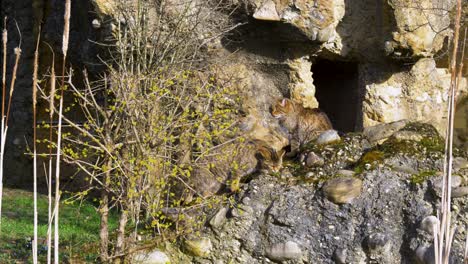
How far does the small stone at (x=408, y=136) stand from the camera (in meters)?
7.98

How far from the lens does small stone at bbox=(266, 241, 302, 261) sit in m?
7.05

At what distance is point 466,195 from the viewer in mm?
7012

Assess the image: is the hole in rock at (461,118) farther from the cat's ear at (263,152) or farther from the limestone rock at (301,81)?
the cat's ear at (263,152)

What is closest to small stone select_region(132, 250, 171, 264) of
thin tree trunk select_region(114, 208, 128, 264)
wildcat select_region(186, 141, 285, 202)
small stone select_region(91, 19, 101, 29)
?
thin tree trunk select_region(114, 208, 128, 264)

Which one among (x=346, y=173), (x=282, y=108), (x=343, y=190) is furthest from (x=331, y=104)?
(x=343, y=190)

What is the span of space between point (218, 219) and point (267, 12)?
3225mm

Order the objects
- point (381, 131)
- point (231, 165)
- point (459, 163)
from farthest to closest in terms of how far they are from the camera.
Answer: point (381, 131) < point (231, 165) < point (459, 163)

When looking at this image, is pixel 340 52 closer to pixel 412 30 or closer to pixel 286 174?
pixel 412 30

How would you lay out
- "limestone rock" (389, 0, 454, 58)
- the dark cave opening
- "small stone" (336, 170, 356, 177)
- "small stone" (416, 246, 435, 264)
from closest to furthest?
"small stone" (416, 246, 435, 264) → "small stone" (336, 170, 356, 177) → "limestone rock" (389, 0, 454, 58) → the dark cave opening

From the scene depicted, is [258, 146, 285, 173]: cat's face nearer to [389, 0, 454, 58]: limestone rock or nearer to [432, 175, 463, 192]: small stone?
[432, 175, 463, 192]: small stone

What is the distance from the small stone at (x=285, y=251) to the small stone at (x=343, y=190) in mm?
555

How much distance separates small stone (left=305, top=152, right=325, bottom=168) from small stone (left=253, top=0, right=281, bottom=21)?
2271 millimetres

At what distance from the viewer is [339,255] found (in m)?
6.98

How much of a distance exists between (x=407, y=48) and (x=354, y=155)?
2.64 metres
